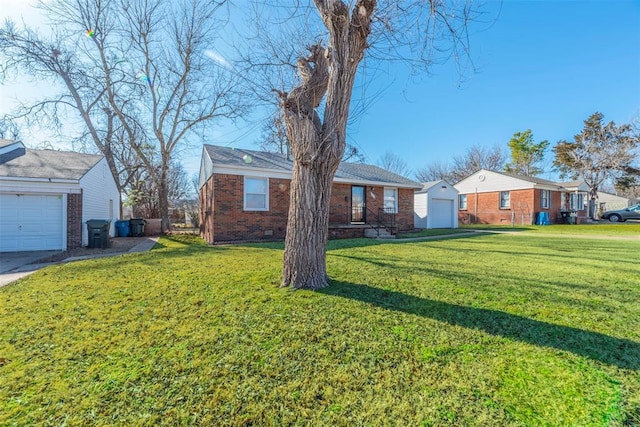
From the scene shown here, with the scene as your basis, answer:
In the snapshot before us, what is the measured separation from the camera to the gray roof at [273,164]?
11086 mm

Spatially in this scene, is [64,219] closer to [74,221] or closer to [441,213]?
[74,221]

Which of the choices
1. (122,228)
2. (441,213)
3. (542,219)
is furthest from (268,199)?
(542,219)

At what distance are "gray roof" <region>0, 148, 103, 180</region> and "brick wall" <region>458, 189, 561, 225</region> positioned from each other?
27160 mm

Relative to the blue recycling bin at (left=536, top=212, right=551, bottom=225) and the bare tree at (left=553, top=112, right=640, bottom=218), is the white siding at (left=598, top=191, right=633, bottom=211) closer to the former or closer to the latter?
the bare tree at (left=553, top=112, right=640, bottom=218)

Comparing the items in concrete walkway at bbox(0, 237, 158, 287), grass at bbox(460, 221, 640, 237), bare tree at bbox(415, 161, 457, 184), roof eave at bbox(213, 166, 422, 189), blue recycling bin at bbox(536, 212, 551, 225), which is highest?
bare tree at bbox(415, 161, 457, 184)

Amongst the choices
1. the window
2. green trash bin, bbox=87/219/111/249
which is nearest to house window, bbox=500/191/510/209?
the window

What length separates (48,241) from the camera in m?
8.98

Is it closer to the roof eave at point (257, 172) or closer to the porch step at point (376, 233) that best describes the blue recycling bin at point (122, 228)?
the roof eave at point (257, 172)

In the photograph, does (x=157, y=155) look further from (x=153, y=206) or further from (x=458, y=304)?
(x=458, y=304)

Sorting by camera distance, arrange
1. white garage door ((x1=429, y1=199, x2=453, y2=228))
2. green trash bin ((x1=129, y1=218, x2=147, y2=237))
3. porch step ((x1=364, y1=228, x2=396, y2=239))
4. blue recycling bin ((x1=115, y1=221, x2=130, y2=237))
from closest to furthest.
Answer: porch step ((x1=364, y1=228, x2=396, y2=239)) < blue recycling bin ((x1=115, y1=221, x2=130, y2=237)) < green trash bin ((x1=129, y1=218, x2=147, y2=237)) < white garage door ((x1=429, y1=199, x2=453, y2=228))

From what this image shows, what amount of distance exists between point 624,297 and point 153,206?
24.8m

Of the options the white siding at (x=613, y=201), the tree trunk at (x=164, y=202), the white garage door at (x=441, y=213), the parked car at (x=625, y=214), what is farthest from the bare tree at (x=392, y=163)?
the white siding at (x=613, y=201)

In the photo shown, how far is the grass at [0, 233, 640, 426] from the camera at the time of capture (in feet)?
5.60

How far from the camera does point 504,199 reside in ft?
74.5
